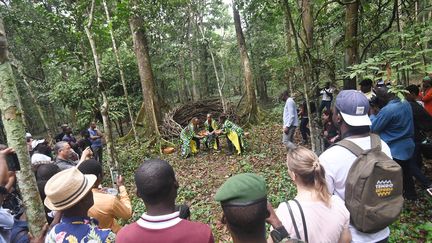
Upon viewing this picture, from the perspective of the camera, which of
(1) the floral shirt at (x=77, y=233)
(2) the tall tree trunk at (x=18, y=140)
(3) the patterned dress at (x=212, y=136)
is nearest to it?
(1) the floral shirt at (x=77, y=233)

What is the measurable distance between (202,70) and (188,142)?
1478 centimetres

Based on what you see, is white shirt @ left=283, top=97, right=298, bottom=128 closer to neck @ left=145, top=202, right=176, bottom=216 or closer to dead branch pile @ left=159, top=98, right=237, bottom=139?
dead branch pile @ left=159, top=98, right=237, bottom=139

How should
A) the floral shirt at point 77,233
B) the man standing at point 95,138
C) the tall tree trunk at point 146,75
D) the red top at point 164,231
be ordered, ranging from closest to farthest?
the red top at point 164,231 < the floral shirt at point 77,233 < the man standing at point 95,138 < the tall tree trunk at point 146,75

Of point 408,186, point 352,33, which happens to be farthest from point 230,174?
point 352,33

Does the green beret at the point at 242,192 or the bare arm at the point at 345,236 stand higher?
the green beret at the point at 242,192

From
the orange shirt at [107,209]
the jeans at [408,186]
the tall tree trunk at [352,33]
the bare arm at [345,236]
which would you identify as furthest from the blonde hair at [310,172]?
the tall tree trunk at [352,33]

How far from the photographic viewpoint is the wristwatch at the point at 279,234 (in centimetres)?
176

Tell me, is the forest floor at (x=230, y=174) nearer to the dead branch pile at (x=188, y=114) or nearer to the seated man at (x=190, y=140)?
the seated man at (x=190, y=140)

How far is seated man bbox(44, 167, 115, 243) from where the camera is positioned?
2180mm

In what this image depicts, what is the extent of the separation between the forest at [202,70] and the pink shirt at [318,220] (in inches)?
76.8

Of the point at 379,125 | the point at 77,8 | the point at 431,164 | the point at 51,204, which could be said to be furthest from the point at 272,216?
the point at 77,8

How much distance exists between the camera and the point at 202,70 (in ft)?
79.4

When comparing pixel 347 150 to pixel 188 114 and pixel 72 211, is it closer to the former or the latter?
pixel 72 211

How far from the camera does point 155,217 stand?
1.97m
